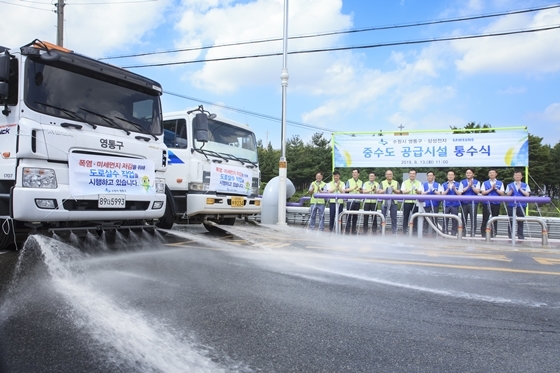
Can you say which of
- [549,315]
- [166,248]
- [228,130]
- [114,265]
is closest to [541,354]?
[549,315]

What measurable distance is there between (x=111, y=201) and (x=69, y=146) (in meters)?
0.92

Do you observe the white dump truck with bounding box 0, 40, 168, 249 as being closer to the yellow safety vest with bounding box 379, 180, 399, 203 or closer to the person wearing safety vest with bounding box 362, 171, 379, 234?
the person wearing safety vest with bounding box 362, 171, 379, 234

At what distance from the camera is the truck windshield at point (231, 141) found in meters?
8.73

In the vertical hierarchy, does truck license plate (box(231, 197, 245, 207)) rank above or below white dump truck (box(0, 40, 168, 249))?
below

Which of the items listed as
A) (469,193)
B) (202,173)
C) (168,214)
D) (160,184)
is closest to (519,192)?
(469,193)

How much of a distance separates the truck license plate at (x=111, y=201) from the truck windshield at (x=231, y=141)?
8.95 feet

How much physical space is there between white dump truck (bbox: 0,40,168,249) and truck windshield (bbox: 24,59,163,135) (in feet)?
0.04

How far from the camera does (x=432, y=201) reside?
1029 centimetres

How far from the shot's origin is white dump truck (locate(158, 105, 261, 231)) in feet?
26.8

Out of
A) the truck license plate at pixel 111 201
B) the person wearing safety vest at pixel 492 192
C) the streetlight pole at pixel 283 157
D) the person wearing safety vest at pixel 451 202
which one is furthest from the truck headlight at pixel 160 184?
the person wearing safety vest at pixel 492 192

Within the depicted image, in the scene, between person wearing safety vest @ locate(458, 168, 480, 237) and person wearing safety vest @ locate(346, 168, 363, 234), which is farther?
person wearing safety vest @ locate(346, 168, 363, 234)

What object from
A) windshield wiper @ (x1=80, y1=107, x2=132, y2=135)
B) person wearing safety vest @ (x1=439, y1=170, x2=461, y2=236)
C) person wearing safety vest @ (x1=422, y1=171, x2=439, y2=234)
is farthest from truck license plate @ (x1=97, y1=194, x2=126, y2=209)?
person wearing safety vest @ (x1=439, y1=170, x2=461, y2=236)

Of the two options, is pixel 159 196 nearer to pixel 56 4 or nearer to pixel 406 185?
pixel 406 185

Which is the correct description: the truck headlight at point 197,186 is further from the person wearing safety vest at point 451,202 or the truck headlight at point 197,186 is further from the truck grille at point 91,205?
the person wearing safety vest at point 451,202
